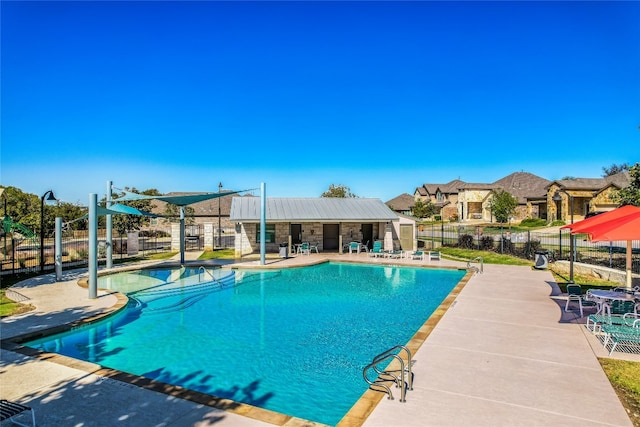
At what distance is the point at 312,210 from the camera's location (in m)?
23.4

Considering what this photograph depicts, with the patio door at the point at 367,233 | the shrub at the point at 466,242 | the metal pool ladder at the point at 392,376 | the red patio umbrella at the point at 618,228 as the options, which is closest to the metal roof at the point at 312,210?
the patio door at the point at 367,233

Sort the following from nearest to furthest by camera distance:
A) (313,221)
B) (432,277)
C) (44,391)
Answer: (44,391), (432,277), (313,221)

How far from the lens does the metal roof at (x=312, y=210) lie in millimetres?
21938

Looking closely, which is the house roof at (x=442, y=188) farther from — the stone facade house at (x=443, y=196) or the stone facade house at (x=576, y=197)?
the stone facade house at (x=576, y=197)

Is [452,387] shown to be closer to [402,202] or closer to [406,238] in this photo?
[406,238]

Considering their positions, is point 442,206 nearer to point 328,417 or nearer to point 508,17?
point 508,17

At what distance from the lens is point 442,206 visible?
58.2 meters

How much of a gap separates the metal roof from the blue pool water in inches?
263

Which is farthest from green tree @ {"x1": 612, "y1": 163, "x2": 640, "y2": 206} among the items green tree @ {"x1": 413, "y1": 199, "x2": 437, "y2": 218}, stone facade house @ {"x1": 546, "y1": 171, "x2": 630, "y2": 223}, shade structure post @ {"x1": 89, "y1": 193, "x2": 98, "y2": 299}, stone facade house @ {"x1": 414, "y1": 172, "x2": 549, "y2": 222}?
green tree @ {"x1": 413, "y1": 199, "x2": 437, "y2": 218}

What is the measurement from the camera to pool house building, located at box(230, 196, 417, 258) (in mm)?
22172

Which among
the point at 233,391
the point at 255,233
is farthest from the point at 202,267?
the point at 233,391

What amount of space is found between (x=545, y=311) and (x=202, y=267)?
14.3 m

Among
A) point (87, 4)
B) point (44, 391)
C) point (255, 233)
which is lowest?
point (44, 391)

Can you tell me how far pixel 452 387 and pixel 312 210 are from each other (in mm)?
18339
